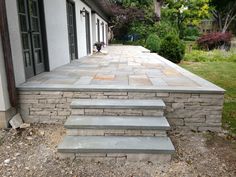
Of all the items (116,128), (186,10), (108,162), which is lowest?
(108,162)

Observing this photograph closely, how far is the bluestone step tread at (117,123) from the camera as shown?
113 inches

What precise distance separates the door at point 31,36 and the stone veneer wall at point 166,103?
0.88m

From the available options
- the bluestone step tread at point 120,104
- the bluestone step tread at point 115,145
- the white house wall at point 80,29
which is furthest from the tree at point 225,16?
the bluestone step tread at point 115,145

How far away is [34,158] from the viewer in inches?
104

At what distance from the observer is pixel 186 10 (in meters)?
23.8

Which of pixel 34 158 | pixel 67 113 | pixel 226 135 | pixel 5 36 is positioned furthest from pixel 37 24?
pixel 226 135

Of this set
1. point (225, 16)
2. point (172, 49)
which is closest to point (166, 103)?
point (172, 49)

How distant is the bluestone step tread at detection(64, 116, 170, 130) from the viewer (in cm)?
288

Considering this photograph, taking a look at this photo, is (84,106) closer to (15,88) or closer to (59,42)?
(15,88)

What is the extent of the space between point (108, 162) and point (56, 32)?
12.8 ft

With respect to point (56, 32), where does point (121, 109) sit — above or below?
below

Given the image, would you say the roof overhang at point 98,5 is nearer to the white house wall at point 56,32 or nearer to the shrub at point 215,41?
the white house wall at point 56,32

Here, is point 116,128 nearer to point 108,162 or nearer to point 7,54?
point 108,162

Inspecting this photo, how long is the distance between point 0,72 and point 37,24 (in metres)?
1.97
